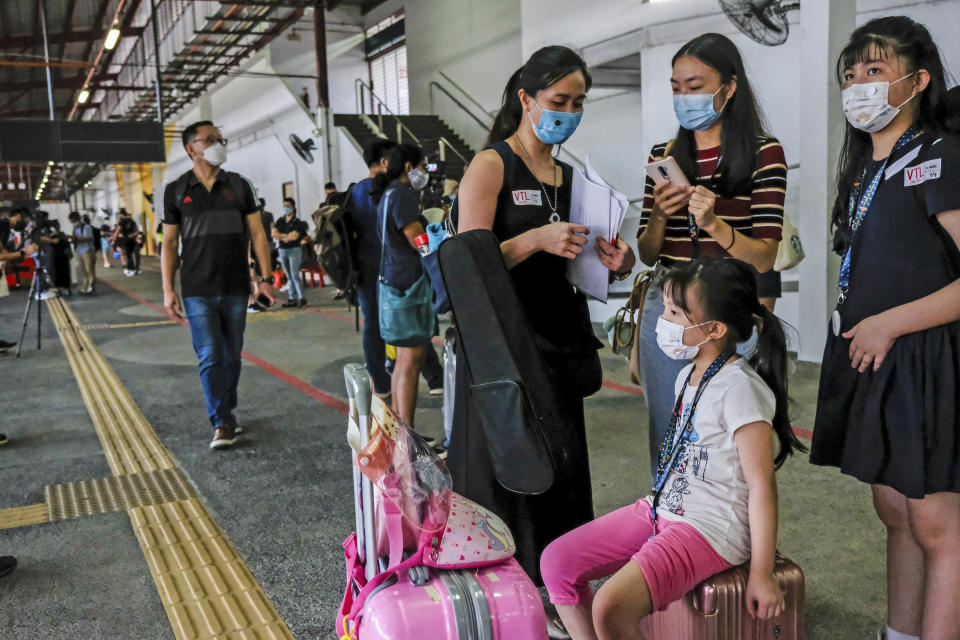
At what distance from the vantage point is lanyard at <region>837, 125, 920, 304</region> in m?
1.64

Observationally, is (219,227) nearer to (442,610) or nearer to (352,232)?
(352,232)

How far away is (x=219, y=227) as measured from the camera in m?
3.96

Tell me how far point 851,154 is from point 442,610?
1393 mm

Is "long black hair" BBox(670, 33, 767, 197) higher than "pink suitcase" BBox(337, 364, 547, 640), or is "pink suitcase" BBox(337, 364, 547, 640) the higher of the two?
"long black hair" BBox(670, 33, 767, 197)

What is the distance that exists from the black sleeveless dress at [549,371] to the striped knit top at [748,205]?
30cm

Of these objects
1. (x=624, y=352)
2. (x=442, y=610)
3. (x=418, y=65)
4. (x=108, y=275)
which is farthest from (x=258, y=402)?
(x=108, y=275)

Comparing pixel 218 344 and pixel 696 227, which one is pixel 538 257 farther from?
pixel 218 344

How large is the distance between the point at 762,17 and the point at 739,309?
569cm

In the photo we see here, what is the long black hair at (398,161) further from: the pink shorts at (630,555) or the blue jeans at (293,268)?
the blue jeans at (293,268)

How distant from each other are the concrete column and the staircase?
10.2 m

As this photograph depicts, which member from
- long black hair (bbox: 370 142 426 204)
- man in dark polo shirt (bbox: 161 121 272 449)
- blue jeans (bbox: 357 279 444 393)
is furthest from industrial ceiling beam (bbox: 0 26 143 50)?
long black hair (bbox: 370 142 426 204)

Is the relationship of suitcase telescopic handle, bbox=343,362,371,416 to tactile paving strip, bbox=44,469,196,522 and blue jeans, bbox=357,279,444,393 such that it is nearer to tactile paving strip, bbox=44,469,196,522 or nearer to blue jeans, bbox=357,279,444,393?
tactile paving strip, bbox=44,469,196,522

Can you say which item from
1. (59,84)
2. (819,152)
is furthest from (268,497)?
(59,84)

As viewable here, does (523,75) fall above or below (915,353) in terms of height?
above
